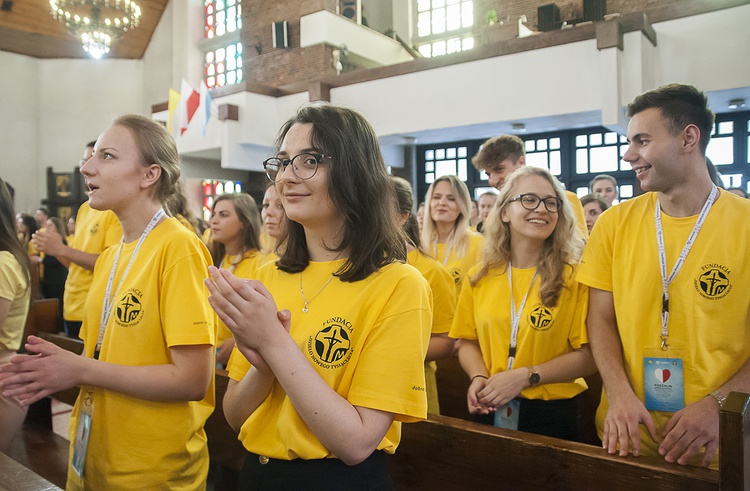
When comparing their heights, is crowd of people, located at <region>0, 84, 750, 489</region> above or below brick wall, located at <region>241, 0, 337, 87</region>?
below

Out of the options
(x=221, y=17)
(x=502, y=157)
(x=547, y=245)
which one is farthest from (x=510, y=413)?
(x=221, y=17)

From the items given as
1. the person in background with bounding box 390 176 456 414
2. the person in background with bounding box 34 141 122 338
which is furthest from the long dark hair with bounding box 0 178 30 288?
the person in background with bounding box 390 176 456 414

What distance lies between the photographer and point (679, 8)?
7.54 metres

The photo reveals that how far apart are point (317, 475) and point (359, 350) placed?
0.93ft

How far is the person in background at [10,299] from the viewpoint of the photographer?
205 centimetres

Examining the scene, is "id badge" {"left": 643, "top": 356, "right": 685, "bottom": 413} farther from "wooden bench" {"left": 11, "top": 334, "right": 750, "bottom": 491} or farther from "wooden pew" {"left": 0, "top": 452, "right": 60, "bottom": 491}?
"wooden pew" {"left": 0, "top": 452, "right": 60, "bottom": 491}

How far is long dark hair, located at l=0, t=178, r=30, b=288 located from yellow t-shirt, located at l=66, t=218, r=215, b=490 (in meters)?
0.77

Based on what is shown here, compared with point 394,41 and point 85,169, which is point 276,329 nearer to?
point 85,169

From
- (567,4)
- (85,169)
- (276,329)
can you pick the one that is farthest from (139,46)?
(276,329)

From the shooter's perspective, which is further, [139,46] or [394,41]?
[139,46]

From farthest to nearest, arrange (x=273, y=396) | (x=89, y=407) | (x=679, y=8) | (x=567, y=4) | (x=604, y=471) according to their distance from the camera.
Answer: (x=567, y=4)
(x=679, y=8)
(x=89, y=407)
(x=604, y=471)
(x=273, y=396)

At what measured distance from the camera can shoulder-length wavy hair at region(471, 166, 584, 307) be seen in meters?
2.29

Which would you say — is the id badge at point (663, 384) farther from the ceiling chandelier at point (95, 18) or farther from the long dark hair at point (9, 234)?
the ceiling chandelier at point (95, 18)

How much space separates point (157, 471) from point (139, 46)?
1614 centimetres
